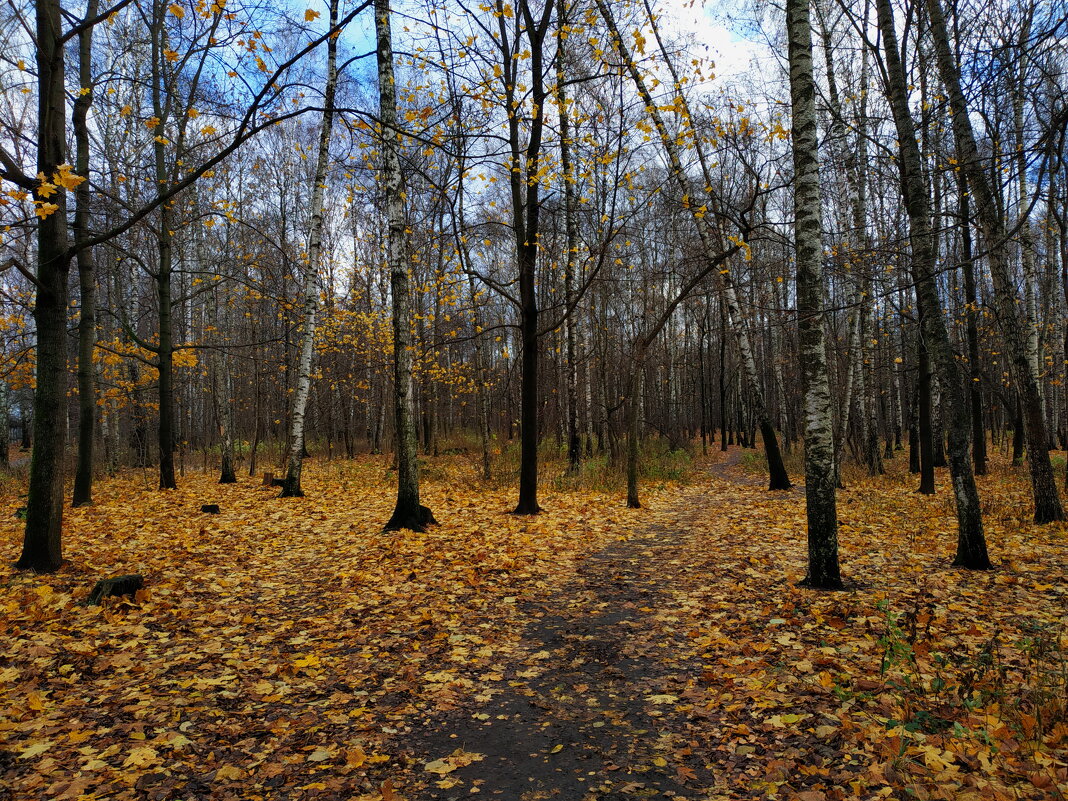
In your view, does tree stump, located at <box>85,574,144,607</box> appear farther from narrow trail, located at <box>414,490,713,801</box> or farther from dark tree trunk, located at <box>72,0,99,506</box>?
dark tree trunk, located at <box>72,0,99,506</box>

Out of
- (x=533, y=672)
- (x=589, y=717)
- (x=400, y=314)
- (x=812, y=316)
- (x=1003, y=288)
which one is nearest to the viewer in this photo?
(x=589, y=717)

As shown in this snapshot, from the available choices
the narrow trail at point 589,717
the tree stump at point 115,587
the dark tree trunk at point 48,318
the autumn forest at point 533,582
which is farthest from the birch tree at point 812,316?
the dark tree trunk at point 48,318

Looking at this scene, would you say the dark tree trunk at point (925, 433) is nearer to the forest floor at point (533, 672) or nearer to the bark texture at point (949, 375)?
the forest floor at point (533, 672)

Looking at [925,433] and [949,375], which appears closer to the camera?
[949,375]

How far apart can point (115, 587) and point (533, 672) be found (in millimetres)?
4442

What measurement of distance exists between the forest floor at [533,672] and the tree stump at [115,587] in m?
0.12

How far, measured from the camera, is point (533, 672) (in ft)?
14.3

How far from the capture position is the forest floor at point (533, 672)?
9.78 ft

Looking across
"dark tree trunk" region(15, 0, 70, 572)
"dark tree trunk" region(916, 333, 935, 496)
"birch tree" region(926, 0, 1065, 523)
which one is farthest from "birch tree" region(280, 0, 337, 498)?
"dark tree trunk" region(916, 333, 935, 496)

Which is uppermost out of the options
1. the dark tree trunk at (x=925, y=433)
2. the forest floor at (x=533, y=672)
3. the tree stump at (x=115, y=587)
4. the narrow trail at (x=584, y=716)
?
the dark tree trunk at (x=925, y=433)

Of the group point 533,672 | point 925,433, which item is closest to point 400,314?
point 533,672

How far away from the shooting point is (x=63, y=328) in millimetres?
6289

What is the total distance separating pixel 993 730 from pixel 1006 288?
22.7 ft

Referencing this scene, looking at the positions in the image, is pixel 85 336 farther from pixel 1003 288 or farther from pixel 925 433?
pixel 925 433
